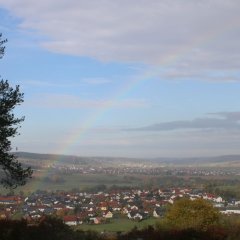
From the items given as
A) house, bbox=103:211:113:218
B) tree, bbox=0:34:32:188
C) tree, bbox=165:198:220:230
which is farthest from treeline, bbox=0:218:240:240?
house, bbox=103:211:113:218

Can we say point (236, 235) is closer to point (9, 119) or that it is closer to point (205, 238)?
point (205, 238)

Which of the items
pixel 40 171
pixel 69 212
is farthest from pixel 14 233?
pixel 40 171

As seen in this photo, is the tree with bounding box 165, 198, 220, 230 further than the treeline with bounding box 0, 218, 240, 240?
Yes

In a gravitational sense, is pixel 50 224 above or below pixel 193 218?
above

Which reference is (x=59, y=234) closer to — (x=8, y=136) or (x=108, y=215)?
(x=8, y=136)

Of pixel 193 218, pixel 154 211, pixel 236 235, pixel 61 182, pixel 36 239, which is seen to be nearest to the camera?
pixel 36 239

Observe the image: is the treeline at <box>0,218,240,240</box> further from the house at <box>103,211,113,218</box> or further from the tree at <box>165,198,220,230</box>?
the house at <box>103,211,113,218</box>

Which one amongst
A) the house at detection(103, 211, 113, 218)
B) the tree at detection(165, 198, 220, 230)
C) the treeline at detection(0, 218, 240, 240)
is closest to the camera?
the treeline at detection(0, 218, 240, 240)

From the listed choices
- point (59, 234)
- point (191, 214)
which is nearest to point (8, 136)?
point (59, 234)

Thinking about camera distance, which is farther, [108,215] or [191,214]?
[108,215]
